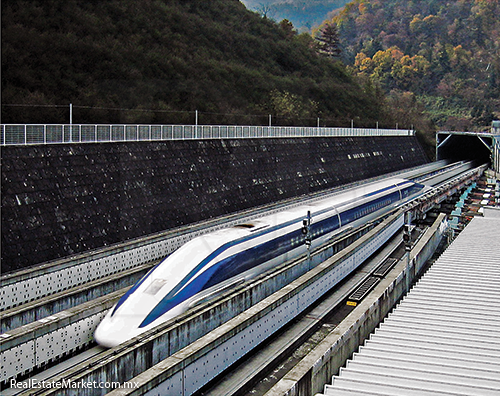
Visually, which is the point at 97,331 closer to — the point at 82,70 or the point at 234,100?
the point at 82,70

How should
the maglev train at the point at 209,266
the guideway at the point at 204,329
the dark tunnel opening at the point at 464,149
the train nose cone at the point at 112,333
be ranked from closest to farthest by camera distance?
1. the guideway at the point at 204,329
2. the train nose cone at the point at 112,333
3. the maglev train at the point at 209,266
4. the dark tunnel opening at the point at 464,149

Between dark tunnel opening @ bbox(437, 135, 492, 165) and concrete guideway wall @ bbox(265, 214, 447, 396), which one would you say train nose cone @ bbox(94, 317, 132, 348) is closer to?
concrete guideway wall @ bbox(265, 214, 447, 396)

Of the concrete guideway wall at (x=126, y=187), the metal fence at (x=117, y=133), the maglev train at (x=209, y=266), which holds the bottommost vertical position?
the maglev train at (x=209, y=266)

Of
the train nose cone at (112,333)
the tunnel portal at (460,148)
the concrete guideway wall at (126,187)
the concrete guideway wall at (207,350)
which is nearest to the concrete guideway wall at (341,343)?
the concrete guideway wall at (207,350)

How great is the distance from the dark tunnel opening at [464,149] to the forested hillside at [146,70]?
17.9 metres

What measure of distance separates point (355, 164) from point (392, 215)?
21086 millimetres

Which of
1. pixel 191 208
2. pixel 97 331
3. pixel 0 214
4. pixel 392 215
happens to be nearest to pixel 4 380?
pixel 97 331

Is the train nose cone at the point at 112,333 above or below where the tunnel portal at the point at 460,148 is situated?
below

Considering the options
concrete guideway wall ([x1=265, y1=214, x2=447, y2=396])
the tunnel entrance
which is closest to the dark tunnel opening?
the tunnel entrance

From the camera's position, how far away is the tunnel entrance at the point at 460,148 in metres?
98.6

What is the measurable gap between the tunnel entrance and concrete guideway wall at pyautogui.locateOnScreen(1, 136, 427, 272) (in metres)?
59.5

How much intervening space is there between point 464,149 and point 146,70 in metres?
71.7

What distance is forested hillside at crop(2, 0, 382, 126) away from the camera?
152 ft

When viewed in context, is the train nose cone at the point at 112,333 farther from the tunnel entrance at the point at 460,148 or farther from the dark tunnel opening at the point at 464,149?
the dark tunnel opening at the point at 464,149
